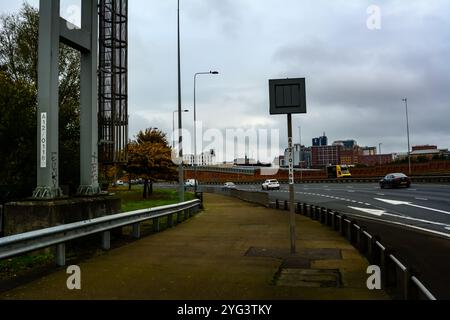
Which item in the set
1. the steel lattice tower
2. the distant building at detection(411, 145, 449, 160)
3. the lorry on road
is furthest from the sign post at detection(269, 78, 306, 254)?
the distant building at detection(411, 145, 449, 160)

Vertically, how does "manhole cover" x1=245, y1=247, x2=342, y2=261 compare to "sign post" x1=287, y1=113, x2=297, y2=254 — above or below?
below

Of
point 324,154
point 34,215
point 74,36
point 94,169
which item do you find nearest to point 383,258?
point 34,215

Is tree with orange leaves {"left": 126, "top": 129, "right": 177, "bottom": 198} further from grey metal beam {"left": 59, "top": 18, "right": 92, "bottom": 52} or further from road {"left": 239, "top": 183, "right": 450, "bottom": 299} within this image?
grey metal beam {"left": 59, "top": 18, "right": 92, "bottom": 52}

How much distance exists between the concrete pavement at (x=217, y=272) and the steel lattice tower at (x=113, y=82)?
348 inches

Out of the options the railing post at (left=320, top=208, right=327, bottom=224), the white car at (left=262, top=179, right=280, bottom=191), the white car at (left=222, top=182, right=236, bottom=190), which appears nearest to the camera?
the railing post at (left=320, top=208, right=327, bottom=224)

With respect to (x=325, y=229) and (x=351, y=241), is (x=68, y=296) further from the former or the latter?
(x=325, y=229)

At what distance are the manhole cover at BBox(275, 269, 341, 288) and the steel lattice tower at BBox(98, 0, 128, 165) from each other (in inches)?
518

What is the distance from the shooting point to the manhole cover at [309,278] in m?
7.20

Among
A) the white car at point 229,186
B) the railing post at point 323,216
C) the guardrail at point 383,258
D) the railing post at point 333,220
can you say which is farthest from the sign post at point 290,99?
the white car at point 229,186

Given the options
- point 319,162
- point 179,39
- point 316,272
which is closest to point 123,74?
point 179,39

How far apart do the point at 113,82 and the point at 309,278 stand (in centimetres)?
1576

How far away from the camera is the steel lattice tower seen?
19.8 metres

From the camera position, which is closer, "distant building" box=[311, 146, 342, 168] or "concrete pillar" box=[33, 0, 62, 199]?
"concrete pillar" box=[33, 0, 62, 199]

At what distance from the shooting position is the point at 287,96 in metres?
10.2
